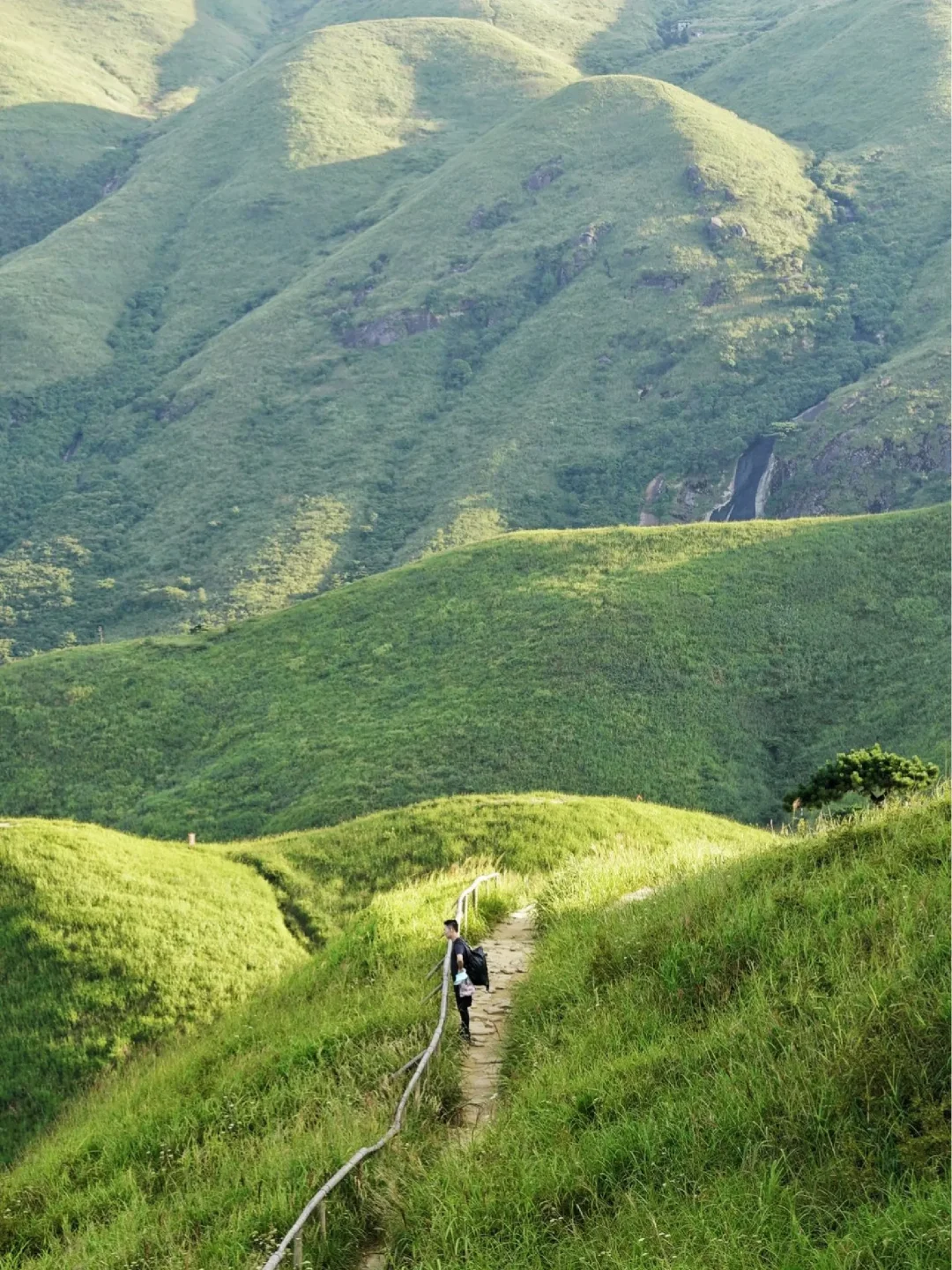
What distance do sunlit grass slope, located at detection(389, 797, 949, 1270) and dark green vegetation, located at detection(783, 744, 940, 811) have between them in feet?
52.5

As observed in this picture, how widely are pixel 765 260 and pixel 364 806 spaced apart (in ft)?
476

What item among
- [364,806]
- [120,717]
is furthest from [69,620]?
[364,806]

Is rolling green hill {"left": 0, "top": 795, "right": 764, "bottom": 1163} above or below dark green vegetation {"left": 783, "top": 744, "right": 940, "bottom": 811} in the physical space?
below

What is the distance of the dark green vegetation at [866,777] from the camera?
2697cm

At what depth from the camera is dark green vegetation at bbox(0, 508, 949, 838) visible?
52.8m

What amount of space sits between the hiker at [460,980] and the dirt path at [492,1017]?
0.26m

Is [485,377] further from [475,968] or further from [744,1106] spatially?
[744,1106]

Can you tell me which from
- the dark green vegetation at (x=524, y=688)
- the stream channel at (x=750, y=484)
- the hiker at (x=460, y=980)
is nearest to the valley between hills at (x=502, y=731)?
the hiker at (x=460, y=980)

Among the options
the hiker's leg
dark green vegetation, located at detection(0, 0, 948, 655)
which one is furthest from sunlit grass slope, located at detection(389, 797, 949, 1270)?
dark green vegetation, located at detection(0, 0, 948, 655)

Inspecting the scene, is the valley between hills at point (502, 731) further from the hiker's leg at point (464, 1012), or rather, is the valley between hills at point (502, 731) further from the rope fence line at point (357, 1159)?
the hiker's leg at point (464, 1012)

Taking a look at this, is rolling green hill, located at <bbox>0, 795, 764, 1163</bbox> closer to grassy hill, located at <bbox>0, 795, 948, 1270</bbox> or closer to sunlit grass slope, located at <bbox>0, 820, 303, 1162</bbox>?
sunlit grass slope, located at <bbox>0, 820, 303, 1162</bbox>

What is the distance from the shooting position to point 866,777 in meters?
27.0

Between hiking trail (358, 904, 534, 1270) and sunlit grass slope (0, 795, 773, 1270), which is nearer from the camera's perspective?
sunlit grass slope (0, 795, 773, 1270)

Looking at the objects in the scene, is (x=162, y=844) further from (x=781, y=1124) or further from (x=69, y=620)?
(x=69, y=620)
